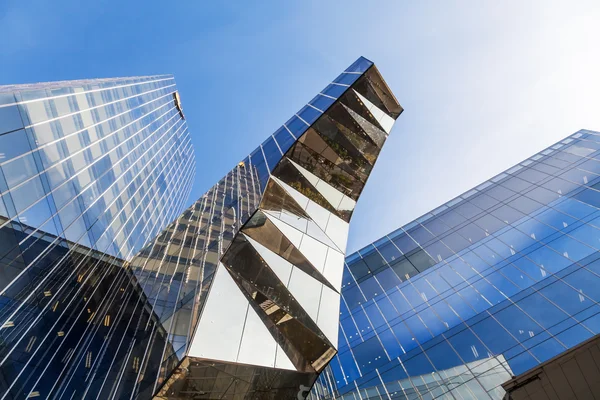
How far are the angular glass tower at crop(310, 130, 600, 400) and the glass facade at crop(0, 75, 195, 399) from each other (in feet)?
36.2

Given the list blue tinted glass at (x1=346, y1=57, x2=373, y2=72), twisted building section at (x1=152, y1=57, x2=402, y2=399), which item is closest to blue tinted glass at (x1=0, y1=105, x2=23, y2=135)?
twisted building section at (x1=152, y1=57, x2=402, y2=399)

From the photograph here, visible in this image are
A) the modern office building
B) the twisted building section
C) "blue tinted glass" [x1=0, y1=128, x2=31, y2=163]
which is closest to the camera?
the twisted building section

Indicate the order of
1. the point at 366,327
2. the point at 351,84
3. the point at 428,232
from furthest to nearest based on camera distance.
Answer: the point at 428,232 → the point at 366,327 → the point at 351,84

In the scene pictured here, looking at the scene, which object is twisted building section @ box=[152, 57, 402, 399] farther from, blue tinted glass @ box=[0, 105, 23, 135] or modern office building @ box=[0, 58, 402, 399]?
blue tinted glass @ box=[0, 105, 23, 135]

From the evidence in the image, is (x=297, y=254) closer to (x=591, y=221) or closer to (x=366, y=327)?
(x=366, y=327)

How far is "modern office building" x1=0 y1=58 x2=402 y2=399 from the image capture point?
27.1ft

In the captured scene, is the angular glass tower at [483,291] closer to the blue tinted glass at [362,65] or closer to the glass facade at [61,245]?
the glass facade at [61,245]

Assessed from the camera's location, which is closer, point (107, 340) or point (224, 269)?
point (224, 269)

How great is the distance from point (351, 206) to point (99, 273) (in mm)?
15544

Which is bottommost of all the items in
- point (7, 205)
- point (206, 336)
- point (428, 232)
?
point (428, 232)

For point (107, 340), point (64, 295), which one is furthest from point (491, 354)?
point (64, 295)

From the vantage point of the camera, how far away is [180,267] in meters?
12.8

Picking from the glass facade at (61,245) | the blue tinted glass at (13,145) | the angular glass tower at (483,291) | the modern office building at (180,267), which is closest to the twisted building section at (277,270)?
the modern office building at (180,267)

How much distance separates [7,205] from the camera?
42.7 feet
